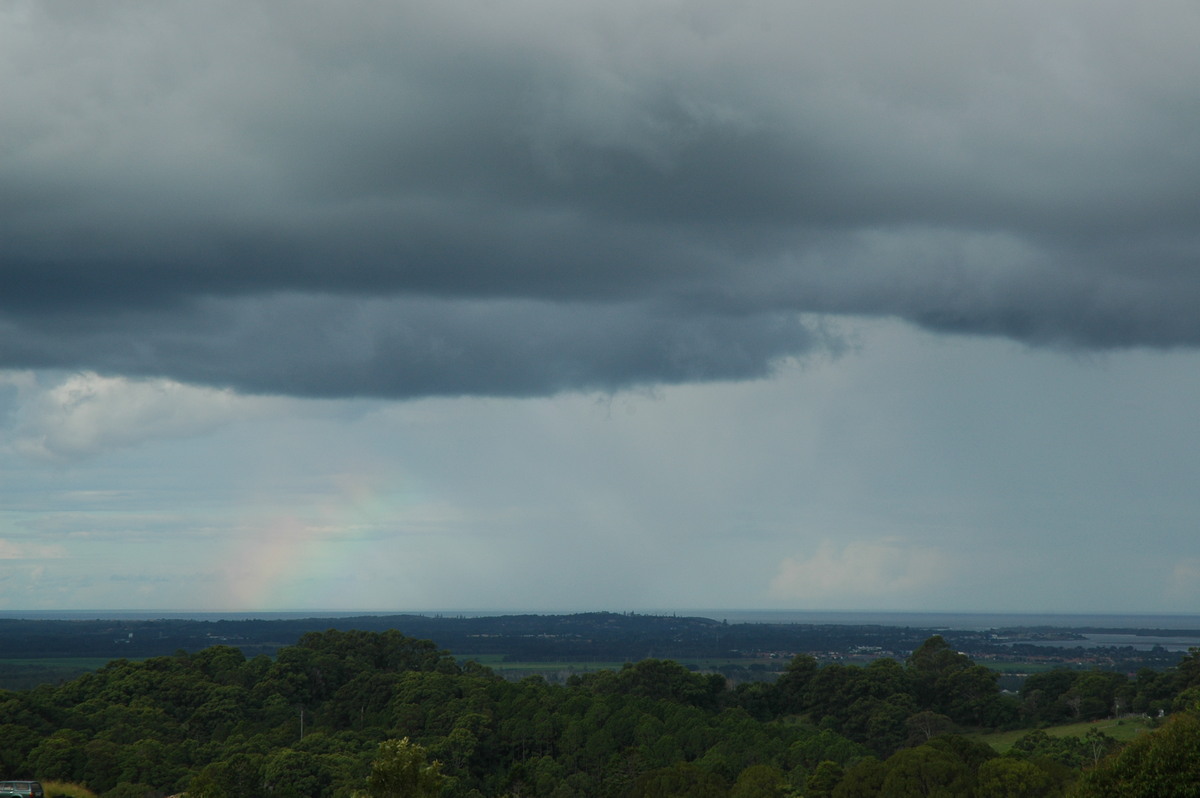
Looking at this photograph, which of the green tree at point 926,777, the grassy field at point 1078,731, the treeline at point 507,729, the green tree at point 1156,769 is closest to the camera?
the green tree at point 1156,769

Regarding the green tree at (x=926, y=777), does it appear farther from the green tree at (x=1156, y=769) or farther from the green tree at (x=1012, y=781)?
the green tree at (x=1156, y=769)

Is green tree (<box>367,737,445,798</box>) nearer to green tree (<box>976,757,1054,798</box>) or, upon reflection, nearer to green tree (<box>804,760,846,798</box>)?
green tree (<box>804,760,846,798</box>)

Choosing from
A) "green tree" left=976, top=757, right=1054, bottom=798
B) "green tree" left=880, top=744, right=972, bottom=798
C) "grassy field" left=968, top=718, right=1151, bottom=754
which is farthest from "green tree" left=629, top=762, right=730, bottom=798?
"grassy field" left=968, top=718, right=1151, bottom=754

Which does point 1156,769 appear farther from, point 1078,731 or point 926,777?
point 1078,731

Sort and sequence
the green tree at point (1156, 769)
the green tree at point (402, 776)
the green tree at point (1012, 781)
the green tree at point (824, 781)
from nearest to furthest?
the green tree at point (1156, 769) < the green tree at point (402, 776) < the green tree at point (1012, 781) < the green tree at point (824, 781)

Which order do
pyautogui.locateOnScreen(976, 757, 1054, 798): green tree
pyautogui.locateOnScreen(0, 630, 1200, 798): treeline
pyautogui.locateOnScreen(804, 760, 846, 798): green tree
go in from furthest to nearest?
pyautogui.locateOnScreen(0, 630, 1200, 798): treeline < pyautogui.locateOnScreen(804, 760, 846, 798): green tree < pyautogui.locateOnScreen(976, 757, 1054, 798): green tree

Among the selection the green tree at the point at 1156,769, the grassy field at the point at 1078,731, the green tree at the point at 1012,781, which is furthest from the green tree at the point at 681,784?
the grassy field at the point at 1078,731

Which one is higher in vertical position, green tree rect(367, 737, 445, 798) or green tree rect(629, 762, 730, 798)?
green tree rect(367, 737, 445, 798)

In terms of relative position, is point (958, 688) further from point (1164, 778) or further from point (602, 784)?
point (1164, 778)
